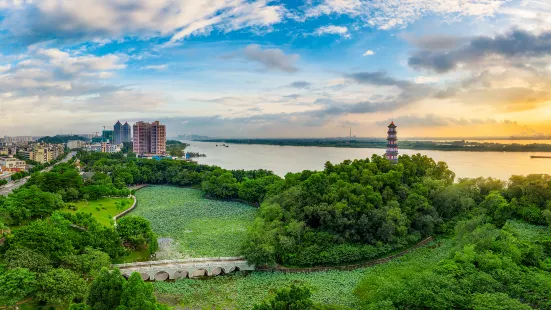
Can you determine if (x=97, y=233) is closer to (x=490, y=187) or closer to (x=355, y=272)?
(x=355, y=272)

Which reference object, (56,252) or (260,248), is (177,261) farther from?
(56,252)

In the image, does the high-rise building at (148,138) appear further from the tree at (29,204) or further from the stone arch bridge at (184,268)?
the stone arch bridge at (184,268)

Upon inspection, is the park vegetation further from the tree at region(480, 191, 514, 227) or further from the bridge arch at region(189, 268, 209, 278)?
the tree at region(480, 191, 514, 227)

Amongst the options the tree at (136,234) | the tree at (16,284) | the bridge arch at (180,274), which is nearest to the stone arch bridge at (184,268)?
the bridge arch at (180,274)

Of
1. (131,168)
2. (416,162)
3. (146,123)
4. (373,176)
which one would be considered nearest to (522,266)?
(373,176)

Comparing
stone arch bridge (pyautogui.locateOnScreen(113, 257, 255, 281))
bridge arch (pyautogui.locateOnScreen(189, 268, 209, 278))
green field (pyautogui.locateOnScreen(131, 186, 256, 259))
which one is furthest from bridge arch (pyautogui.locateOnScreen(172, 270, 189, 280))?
green field (pyautogui.locateOnScreen(131, 186, 256, 259))
